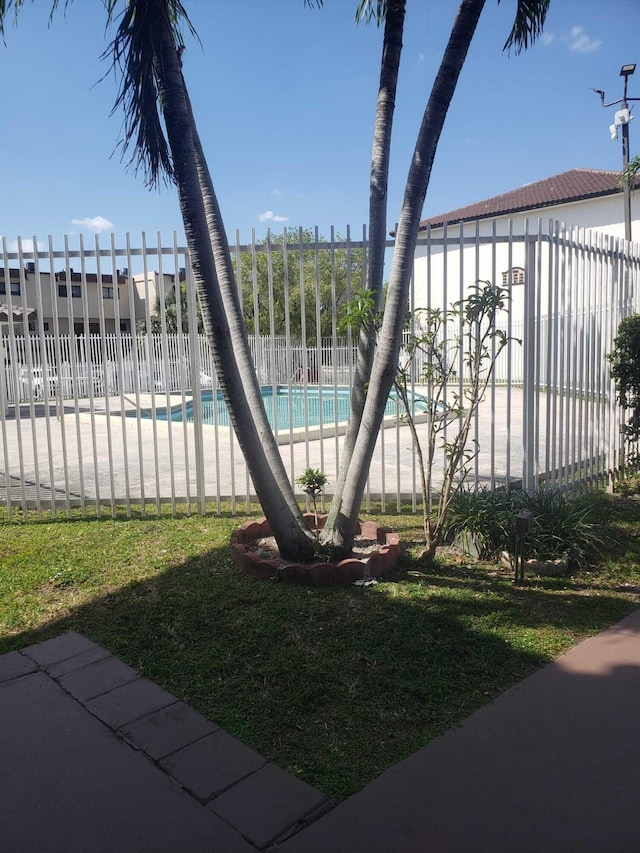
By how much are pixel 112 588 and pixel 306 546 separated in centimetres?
141

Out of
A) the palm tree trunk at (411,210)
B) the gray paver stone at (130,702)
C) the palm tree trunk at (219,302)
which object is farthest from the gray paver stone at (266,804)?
the palm tree trunk at (411,210)

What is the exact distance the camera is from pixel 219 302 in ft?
13.8

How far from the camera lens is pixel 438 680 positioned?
3.27 metres

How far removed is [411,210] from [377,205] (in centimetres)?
→ 79

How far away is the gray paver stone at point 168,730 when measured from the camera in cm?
278

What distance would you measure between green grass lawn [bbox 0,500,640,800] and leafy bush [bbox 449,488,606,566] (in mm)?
201

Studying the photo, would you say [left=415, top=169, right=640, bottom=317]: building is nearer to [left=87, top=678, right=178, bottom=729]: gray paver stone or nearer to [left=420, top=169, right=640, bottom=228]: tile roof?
[left=420, top=169, right=640, bottom=228]: tile roof

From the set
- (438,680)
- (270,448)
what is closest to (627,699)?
(438,680)

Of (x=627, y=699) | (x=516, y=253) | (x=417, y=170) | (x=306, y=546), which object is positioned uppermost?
(x=516, y=253)

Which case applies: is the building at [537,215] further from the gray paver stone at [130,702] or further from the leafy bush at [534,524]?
the gray paver stone at [130,702]

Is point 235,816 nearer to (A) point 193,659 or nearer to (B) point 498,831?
(B) point 498,831

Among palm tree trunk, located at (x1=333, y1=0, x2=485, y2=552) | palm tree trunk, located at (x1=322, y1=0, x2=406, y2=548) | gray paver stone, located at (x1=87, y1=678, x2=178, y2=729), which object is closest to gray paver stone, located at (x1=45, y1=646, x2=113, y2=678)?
gray paver stone, located at (x1=87, y1=678, x2=178, y2=729)

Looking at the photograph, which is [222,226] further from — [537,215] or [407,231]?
[537,215]

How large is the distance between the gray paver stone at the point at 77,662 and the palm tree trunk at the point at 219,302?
141 cm
